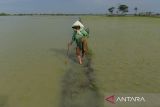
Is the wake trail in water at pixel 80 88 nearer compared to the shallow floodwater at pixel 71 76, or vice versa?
the wake trail in water at pixel 80 88

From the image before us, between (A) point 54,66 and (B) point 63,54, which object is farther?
(B) point 63,54

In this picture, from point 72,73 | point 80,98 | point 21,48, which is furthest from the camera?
point 21,48

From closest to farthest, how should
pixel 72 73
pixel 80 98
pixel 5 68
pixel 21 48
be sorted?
pixel 80 98
pixel 72 73
pixel 5 68
pixel 21 48

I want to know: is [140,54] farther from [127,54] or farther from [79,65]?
[79,65]

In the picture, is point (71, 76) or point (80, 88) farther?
point (71, 76)

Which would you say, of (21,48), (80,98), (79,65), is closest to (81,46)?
(79,65)

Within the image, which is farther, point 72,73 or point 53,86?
point 72,73

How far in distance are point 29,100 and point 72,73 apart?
2335mm

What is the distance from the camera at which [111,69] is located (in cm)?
912

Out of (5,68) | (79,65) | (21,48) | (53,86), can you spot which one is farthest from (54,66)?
(21,48)

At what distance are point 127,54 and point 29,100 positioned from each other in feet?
19.1

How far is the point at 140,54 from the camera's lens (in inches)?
452

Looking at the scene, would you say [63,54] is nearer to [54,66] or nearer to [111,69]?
[54,66]

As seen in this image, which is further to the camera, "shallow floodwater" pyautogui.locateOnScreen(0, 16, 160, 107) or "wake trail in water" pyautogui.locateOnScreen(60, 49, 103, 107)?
"shallow floodwater" pyautogui.locateOnScreen(0, 16, 160, 107)
